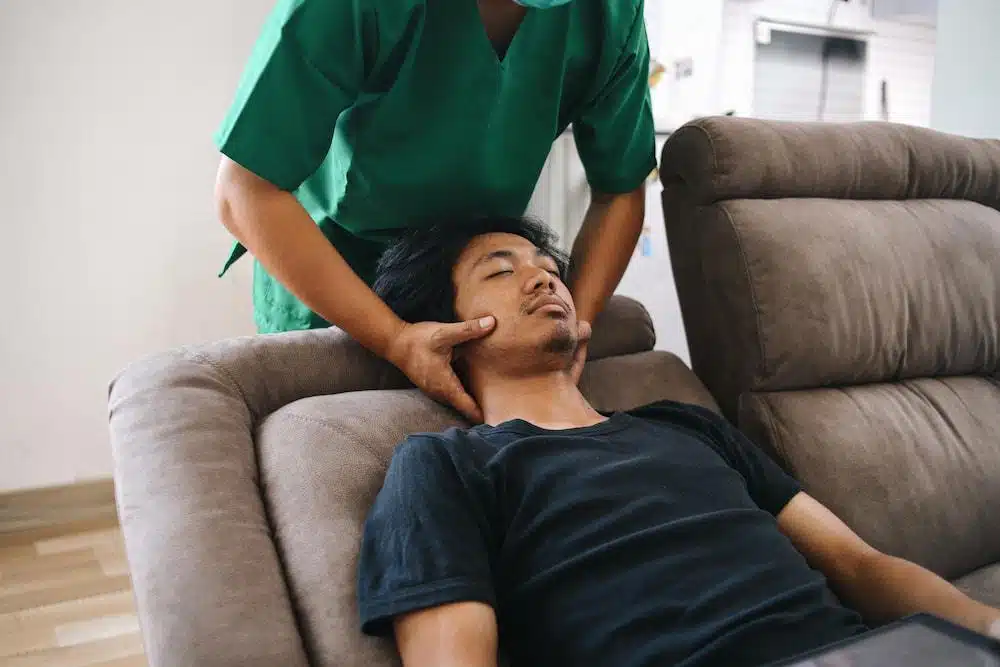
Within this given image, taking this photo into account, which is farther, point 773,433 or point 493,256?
point 773,433

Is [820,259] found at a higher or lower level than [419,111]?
lower

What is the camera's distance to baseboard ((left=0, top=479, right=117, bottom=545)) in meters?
2.39

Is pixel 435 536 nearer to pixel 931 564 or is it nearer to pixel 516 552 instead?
pixel 516 552

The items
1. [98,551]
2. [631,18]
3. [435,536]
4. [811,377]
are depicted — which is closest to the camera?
[435,536]

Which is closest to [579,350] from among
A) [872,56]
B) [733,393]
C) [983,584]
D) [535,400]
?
[535,400]

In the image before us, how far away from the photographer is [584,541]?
94 cm

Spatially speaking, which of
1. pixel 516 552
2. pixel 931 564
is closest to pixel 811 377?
pixel 931 564

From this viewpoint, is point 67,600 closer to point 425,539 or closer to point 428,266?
point 428,266

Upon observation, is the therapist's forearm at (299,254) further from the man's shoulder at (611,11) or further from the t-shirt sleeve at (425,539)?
the man's shoulder at (611,11)

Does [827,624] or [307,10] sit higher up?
Result: [307,10]

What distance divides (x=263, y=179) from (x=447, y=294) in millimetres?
295

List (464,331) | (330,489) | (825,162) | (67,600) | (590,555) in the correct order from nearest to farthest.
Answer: (590,555)
(330,489)
(464,331)
(825,162)
(67,600)

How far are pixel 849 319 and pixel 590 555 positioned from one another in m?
0.77

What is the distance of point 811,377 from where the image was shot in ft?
4.71
